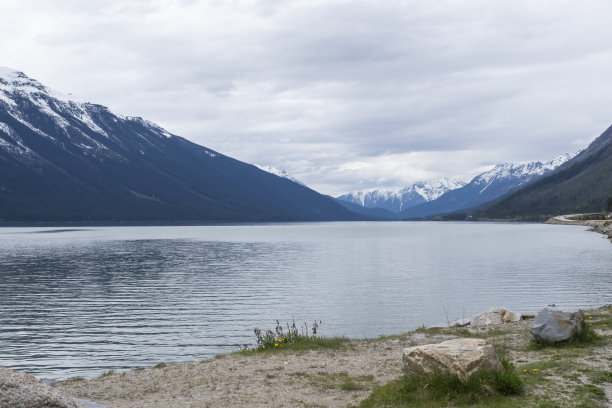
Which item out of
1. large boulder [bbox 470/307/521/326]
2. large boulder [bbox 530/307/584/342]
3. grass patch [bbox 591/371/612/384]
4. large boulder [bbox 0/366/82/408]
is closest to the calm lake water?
large boulder [bbox 470/307/521/326]

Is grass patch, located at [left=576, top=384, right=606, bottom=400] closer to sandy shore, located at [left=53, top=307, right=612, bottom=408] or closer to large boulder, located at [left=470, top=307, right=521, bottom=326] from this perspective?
sandy shore, located at [left=53, top=307, right=612, bottom=408]

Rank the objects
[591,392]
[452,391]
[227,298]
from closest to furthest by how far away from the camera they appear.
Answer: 1. [452,391]
2. [591,392]
3. [227,298]

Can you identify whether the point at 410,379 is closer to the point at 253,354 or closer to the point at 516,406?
the point at 516,406

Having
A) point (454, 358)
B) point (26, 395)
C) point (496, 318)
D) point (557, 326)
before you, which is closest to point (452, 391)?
point (454, 358)

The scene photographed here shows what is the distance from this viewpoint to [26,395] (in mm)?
11297

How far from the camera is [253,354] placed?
23047mm

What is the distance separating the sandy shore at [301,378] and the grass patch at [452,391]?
627 millimetres

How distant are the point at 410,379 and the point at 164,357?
18592mm

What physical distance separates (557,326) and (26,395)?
61.5ft

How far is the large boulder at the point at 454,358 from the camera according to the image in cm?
1470

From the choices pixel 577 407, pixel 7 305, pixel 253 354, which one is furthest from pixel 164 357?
pixel 7 305

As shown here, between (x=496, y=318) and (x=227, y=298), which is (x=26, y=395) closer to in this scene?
(x=496, y=318)

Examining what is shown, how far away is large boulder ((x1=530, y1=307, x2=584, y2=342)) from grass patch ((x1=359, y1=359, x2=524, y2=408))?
22.2 ft

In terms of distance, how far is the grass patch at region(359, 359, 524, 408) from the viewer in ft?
46.7
